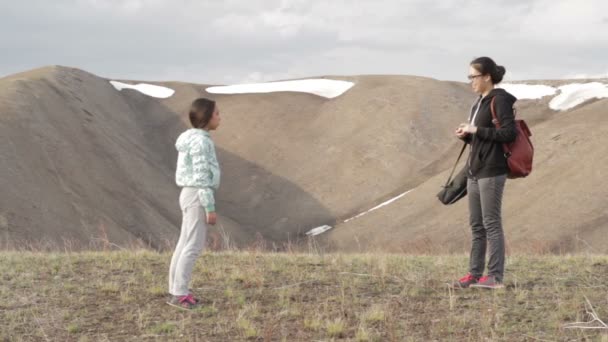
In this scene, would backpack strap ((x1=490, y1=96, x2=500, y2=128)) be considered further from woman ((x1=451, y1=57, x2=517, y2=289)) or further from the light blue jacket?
the light blue jacket

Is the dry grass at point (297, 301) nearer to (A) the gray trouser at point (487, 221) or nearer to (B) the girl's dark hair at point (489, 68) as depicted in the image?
(A) the gray trouser at point (487, 221)

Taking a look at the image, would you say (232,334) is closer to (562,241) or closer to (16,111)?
(562,241)

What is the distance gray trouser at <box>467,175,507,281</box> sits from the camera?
23.0 feet

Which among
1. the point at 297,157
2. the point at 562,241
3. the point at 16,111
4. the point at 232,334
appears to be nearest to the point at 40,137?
the point at 16,111

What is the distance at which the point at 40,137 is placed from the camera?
138ft

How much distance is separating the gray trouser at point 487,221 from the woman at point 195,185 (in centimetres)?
262

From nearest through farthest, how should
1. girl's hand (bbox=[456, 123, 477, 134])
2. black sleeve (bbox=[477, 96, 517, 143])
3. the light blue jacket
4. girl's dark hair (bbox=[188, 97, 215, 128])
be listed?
the light blue jacket < girl's dark hair (bbox=[188, 97, 215, 128]) < black sleeve (bbox=[477, 96, 517, 143]) < girl's hand (bbox=[456, 123, 477, 134])

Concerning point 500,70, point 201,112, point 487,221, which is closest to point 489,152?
point 487,221

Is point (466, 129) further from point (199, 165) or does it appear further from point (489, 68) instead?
point (199, 165)

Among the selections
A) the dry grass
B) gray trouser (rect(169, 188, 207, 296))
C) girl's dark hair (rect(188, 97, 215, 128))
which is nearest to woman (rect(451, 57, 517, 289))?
the dry grass

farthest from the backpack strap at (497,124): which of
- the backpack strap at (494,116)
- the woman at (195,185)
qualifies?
the woman at (195,185)

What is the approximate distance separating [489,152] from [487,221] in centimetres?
69

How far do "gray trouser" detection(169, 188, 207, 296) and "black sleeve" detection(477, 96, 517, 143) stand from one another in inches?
111

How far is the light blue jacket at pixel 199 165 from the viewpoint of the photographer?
254 inches
